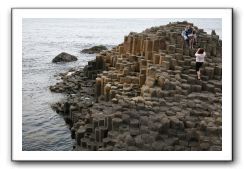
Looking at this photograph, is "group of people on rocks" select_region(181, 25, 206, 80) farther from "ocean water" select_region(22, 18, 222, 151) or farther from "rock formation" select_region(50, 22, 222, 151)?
"ocean water" select_region(22, 18, 222, 151)

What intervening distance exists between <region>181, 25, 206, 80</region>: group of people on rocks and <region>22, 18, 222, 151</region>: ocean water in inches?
11.1

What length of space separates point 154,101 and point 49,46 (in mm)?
1374

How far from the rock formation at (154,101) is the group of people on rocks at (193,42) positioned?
0.20ft

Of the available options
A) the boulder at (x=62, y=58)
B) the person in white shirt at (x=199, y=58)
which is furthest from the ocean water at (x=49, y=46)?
the person in white shirt at (x=199, y=58)

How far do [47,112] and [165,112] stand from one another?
4.75 feet

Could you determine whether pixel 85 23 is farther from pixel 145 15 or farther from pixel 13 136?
pixel 13 136

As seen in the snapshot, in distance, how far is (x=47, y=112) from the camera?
6332 millimetres

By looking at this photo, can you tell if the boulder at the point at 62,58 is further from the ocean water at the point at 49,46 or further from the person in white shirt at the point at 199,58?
the person in white shirt at the point at 199,58

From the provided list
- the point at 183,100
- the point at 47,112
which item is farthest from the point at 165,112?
the point at 47,112

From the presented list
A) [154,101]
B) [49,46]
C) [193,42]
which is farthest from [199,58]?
[49,46]

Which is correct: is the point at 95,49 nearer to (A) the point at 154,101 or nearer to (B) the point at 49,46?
(B) the point at 49,46

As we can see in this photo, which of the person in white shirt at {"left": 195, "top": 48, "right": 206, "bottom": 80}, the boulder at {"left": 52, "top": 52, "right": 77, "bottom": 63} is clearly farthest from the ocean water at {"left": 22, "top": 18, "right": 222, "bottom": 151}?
the person in white shirt at {"left": 195, "top": 48, "right": 206, "bottom": 80}

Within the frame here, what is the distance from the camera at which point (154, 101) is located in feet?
19.6

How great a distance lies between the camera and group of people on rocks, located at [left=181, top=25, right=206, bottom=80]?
20.0 ft
